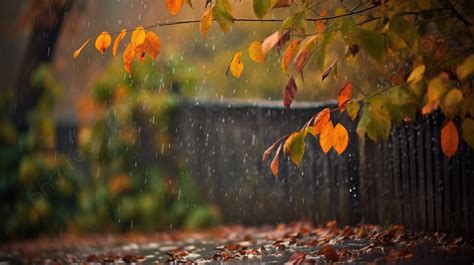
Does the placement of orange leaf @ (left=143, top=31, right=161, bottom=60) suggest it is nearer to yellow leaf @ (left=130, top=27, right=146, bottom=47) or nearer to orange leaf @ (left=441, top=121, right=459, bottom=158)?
yellow leaf @ (left=130, top=27, right=146, bottom=47)

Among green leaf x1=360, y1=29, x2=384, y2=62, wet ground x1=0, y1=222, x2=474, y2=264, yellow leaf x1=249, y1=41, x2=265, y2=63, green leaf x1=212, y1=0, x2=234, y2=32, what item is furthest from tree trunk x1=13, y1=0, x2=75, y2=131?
green leaf x1=360, y1=29, x2=384, y2=62

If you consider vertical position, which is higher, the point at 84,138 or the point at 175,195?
the point at 84,138

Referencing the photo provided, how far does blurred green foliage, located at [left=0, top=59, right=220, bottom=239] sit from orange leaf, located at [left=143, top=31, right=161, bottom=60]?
6748 mm

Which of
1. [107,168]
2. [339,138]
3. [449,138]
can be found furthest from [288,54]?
[107,168]

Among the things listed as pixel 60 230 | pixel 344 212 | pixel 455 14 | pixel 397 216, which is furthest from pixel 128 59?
pixel 60 230

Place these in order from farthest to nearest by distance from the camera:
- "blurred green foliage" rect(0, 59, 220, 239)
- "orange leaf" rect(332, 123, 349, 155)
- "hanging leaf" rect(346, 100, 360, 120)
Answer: "blurred green foliage" rect(0, 59, 220, 239)
"hanging leaf" rect(346, 100, 360, 120)
"orange leaf" rect(332, 123, 349, 155)

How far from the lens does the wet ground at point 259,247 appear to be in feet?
20.4

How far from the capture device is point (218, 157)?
12.2 metres

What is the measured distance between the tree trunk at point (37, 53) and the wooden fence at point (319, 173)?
1.92 m

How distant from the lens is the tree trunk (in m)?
11.8

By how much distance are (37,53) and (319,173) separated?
4.23m

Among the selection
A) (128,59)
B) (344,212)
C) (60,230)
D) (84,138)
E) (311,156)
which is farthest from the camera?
(84,138)

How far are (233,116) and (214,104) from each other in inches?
14.6

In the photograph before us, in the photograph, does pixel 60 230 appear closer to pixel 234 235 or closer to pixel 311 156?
pixel 234 235
